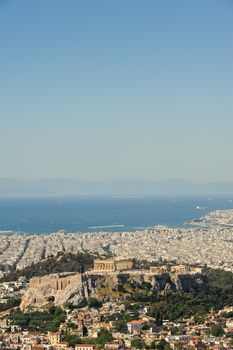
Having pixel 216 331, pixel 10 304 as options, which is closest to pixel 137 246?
pixel 10 304

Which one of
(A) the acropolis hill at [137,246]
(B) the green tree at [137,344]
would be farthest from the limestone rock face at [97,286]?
(A) the acropolis hill at [137,246]

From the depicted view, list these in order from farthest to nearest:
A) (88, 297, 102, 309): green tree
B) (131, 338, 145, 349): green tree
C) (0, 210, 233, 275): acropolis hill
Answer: (0, 210, 233, 275): acropolis hill < (88, 297, 102, 309): green tree < (131, 338, 145, 349): green tree

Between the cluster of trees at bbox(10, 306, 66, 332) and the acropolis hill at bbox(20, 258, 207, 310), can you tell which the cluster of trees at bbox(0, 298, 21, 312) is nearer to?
the acropolis hill at bbox(20, 258, 207, 310)

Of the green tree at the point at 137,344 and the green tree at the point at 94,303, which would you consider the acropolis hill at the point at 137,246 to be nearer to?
the green tree at the point at 94,303

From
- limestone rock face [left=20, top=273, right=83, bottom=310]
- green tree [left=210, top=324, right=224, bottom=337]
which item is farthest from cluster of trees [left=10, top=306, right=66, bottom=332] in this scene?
green tree [left=210, top=324, right=224, bottom=337]

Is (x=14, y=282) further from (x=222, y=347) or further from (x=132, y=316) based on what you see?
(x=222, y=347)

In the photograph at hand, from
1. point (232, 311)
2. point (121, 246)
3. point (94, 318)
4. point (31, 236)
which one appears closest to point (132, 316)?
point (94, 318)
